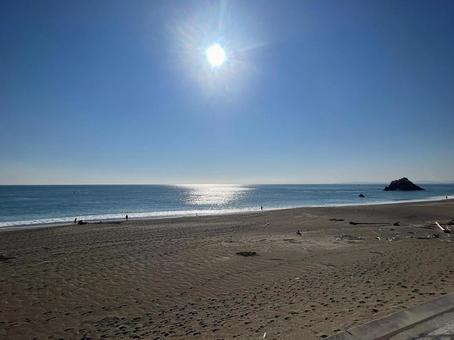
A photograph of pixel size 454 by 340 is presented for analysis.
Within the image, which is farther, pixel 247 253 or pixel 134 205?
pixel 134 205

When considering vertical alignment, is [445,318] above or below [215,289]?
above

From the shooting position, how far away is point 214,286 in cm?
951

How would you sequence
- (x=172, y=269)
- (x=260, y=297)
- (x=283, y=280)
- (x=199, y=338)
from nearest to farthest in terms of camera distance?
(x=199, y=338) → (x=260, y=297) → (x=283, y=280) → (x=172, y=269)

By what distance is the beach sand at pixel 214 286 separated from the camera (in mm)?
6520

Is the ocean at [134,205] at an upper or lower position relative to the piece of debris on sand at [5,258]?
upper

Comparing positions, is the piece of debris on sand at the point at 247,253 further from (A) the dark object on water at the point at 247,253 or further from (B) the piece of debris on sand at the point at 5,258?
(B) the piece of debris on sand at the point at 5,258

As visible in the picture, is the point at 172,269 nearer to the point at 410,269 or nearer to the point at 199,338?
the point at 199,338

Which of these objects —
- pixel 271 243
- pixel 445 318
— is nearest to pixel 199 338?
pixel 445 318

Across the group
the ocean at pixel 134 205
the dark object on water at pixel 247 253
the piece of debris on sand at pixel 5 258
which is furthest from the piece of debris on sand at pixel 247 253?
the ocean at pixel 134 205

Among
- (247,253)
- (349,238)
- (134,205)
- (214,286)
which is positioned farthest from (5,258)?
(134,205)

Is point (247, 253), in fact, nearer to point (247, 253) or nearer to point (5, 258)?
point (247, 253)

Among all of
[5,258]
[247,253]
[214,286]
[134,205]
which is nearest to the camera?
[214,286]

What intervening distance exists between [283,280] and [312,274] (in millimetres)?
1192

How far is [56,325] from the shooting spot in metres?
6.95
